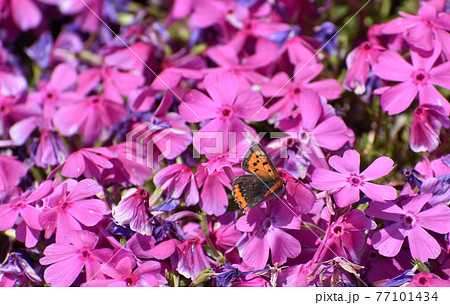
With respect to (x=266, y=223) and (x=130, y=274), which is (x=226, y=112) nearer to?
(x=266, y=223)

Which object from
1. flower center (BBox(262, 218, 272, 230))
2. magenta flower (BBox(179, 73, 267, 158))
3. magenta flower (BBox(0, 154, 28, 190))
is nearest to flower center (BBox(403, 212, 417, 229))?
flower center (BBox(262, 218, 272, 230))

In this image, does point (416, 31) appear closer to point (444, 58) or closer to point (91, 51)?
point (444, 58)

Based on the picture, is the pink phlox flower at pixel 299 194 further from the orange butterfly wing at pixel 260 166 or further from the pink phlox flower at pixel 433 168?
the pink phlox flower at pixel 433 168

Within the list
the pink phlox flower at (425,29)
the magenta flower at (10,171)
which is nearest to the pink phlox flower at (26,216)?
the magenta flower at (10,171)

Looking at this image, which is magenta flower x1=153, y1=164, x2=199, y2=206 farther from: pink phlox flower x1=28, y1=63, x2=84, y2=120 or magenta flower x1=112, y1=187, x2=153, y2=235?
pink phlox flower x1=28, y1=63, x2=84, y2=120

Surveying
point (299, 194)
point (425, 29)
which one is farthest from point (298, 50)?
point (299, 194)
